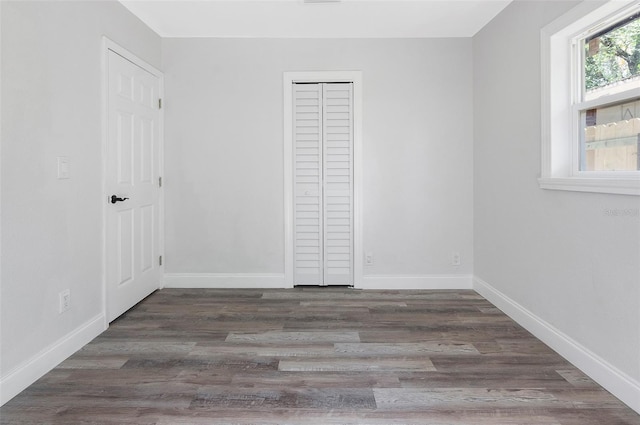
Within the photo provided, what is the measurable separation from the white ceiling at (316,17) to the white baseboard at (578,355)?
241cm

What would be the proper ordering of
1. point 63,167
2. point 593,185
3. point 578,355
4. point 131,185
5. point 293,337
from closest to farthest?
point 593,185 → point 578,355 → point 63,167 → point 293,337 → point 131,185

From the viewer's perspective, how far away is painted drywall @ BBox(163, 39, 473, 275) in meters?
4.09

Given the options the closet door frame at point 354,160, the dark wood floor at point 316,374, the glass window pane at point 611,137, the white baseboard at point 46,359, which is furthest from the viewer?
the closet door frame at point 354,160

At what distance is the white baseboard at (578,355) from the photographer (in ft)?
6.63

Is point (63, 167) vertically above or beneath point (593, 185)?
above

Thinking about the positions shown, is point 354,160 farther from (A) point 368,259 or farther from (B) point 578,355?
(B) point 578,355

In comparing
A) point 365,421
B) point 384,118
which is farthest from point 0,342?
point 384,118

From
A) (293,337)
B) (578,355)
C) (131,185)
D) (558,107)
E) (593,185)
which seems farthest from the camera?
(131,185)

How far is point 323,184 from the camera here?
417 cm

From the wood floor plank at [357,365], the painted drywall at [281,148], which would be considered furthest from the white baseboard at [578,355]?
the painted drywall at [281,148]

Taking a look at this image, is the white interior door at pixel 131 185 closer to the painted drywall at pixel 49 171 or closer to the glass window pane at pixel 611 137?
the painted drywall at pixel 49 171

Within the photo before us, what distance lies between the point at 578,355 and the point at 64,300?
3.11m

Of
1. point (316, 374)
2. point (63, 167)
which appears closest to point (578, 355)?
point (316, 374)

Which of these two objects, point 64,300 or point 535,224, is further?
point 535,224
